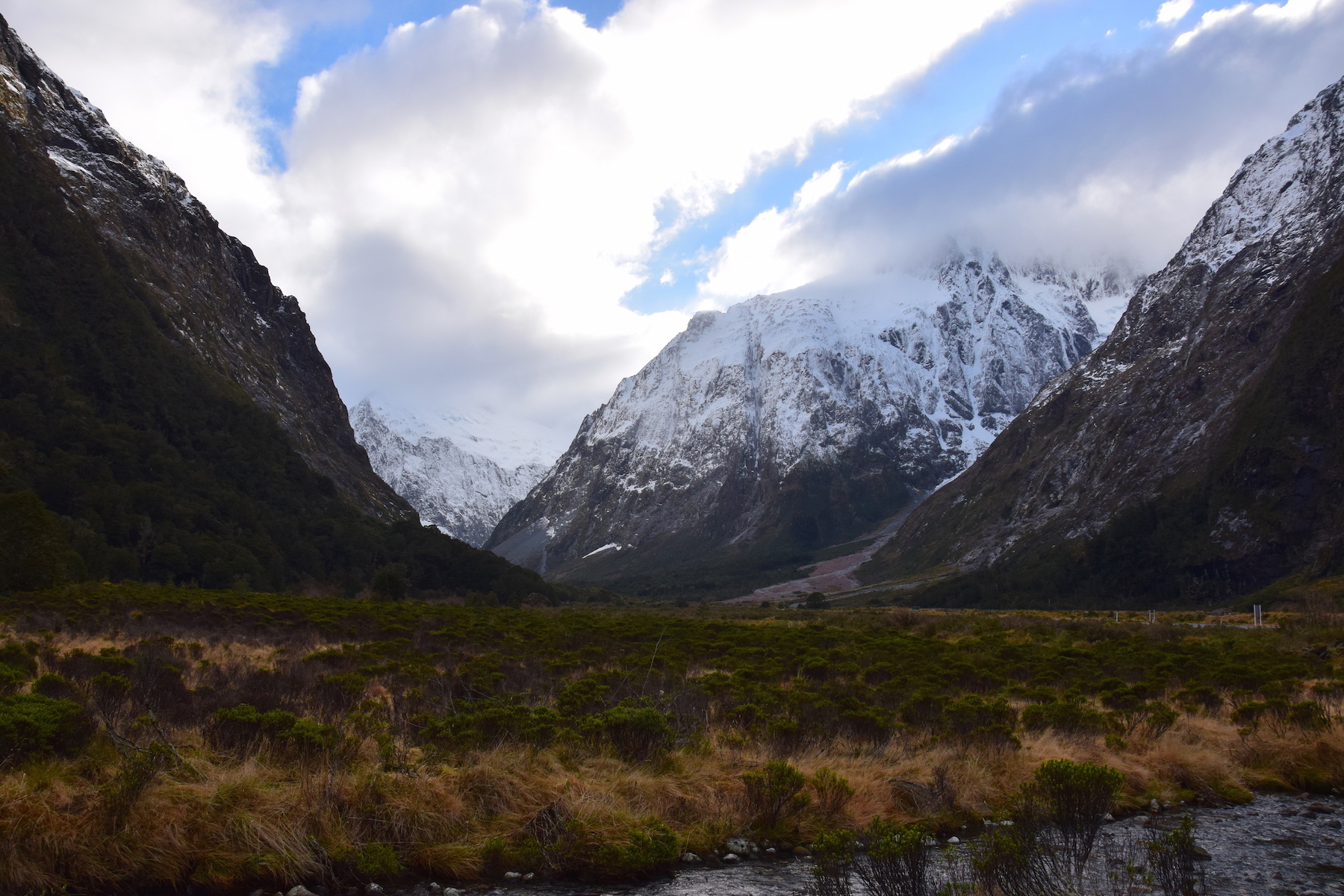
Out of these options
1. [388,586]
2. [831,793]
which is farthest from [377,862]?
[388,586]

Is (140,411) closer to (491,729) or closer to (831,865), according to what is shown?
(491,729)

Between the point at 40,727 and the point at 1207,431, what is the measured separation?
150 m

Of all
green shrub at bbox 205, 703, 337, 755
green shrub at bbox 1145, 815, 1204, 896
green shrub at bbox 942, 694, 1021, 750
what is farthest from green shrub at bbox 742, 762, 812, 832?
green shrub at bbox 205, 703, 337, 755

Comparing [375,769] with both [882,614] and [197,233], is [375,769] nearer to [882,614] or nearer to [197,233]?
[882,614]

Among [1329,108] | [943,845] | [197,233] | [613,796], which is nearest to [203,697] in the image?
[613,796]

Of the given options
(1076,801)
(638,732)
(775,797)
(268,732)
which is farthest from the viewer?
(638,732)

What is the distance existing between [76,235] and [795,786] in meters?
116

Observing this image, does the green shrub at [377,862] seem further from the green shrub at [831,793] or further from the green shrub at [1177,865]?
the green shrub at [1177,865]

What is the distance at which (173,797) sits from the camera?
451 inches

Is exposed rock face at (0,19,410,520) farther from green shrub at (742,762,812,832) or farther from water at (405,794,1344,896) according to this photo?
water at (405,794,1344,896)

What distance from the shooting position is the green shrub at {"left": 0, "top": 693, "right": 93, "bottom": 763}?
39.1 ft

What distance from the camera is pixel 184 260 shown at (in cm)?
12312

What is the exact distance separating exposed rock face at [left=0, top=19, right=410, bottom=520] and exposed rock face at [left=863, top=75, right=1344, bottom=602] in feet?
392

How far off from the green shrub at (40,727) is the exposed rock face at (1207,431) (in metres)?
114
